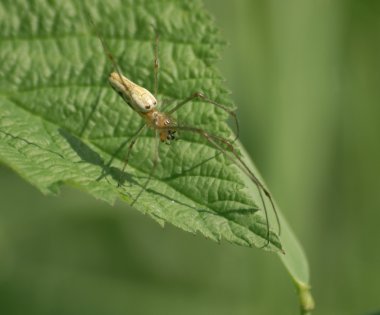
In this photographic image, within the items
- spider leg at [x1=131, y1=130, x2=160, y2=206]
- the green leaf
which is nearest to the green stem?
the green leaf

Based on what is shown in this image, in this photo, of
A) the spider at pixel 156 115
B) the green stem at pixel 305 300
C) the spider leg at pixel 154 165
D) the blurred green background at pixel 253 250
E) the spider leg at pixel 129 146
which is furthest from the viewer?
the blurred green background at pixel 253 250

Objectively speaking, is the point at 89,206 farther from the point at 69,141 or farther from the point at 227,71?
the point at 69,141

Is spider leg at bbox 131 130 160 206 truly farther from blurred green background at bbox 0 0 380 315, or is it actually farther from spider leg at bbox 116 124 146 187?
blurred green background at bbox 0 0 380 315

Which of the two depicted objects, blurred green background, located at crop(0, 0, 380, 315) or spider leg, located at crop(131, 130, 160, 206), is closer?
spider leg, located at crop(131, 130, 160, 206)

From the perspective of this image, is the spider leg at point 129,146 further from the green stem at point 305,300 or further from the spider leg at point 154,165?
the green stem at point 305,300

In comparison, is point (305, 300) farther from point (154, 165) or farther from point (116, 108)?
point (116, 108)

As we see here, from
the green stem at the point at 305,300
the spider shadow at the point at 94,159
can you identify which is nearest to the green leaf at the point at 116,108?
the spider shadow at the point at 94,159
